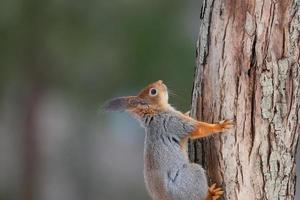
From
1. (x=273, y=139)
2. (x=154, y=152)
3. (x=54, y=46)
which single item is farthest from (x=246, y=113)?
(x=54, y=46)

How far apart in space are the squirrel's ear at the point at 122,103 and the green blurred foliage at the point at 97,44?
6383 millimetres

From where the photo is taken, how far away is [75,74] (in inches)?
474

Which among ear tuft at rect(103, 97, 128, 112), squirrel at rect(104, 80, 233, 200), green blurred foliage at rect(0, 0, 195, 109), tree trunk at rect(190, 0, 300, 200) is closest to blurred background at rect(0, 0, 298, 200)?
green blurred foliage at rect(0, 0, 195, 109)

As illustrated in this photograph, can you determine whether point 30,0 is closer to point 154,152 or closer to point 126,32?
point 126,32

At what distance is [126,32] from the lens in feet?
38.3

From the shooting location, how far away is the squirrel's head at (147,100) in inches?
185

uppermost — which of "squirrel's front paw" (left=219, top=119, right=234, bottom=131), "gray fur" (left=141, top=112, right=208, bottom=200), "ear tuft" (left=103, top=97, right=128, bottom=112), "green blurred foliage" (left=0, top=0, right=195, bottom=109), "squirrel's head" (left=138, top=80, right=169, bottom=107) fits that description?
"green blurred foliage" (left=0, top=0, right=195, bottom=109)

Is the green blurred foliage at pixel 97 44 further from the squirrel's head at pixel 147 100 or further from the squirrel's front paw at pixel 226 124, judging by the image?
the squirrel's front paw at pixel 226 124

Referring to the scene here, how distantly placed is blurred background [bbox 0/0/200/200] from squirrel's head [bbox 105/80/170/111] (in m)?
5.75

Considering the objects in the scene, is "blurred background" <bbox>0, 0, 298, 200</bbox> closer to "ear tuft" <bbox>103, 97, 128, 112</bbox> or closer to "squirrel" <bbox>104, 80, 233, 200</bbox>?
"ear tuft" <bbox>103, 97, 128, 112</bbox>

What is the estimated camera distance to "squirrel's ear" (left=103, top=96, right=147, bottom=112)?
4659mm

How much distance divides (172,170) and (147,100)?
562 millimetres

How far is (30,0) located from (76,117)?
2205 millimetres

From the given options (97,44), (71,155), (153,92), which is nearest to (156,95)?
(153,92)
